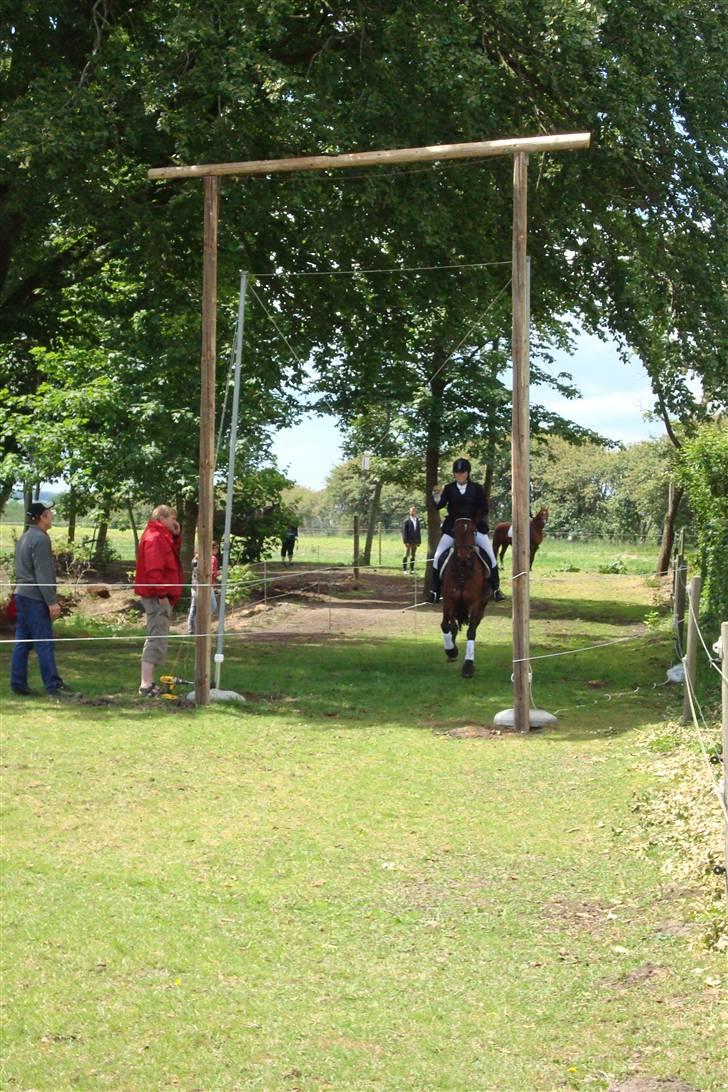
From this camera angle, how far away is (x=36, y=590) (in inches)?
627

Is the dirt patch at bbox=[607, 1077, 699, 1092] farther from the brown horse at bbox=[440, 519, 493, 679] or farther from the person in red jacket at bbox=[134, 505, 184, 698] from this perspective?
the brown horse at bbox=[440, 519, 493, 679]

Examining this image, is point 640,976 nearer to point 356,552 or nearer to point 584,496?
point 356,552

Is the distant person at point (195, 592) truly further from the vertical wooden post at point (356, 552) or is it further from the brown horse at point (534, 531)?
the vertical wooden post at point (356, 552)

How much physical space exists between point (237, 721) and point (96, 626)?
480 inches

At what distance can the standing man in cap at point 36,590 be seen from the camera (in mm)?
15812

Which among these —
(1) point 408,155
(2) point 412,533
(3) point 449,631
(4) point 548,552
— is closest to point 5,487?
(2) point 412,533

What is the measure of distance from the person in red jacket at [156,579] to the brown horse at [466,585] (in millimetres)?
3664

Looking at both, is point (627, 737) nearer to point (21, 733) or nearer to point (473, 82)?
point (21, 733)

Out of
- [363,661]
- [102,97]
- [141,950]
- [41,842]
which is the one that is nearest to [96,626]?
[363,661]

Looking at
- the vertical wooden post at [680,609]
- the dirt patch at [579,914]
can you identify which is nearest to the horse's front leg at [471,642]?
the vertical wooden post at [680,609]

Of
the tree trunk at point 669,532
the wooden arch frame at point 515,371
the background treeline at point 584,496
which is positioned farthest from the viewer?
the background treeline at point 584,496

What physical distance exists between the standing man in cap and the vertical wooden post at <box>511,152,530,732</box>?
5.16m

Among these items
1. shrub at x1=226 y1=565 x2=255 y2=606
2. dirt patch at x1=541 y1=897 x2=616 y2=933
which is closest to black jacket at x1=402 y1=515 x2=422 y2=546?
shrub at x1=226 y1=565 x2=255 y2=606

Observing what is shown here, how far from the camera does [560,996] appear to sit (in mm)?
6383
